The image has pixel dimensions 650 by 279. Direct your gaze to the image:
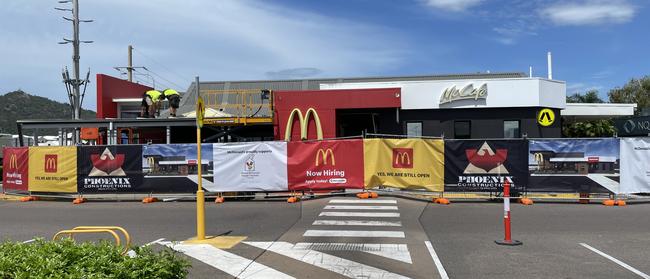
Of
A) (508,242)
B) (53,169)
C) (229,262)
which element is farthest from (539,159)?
(53,169)

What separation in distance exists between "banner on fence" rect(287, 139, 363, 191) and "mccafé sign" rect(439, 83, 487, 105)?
8927mm

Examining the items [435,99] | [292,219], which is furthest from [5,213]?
[435,99]

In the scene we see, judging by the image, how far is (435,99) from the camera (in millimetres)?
24953

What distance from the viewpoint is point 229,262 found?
8.41 metres

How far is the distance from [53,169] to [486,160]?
1408 centimetres

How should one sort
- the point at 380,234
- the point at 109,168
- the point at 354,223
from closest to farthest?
the point at 380,234 < the point at 354,223 < the point at 109,168

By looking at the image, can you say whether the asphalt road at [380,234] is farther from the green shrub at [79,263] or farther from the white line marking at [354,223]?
the green shrub at [79,263]

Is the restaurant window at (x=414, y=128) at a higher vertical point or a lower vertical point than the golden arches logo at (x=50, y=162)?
higher

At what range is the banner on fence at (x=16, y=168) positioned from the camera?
1931cm

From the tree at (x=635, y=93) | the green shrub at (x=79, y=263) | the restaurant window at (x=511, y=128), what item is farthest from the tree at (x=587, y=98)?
the green shrub at (x=79, y=263)

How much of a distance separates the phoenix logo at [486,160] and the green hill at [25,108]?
86.9 m

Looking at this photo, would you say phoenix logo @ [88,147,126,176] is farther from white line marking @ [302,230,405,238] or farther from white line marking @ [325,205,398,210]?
white line marking @ [302,230,405,238]

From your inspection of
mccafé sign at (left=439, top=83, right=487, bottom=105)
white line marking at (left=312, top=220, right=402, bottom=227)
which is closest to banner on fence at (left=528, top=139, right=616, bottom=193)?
white line marking at (left=312, top=220, right=402, bottom=227)

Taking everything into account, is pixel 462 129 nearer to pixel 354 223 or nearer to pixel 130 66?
pixel 354 223
